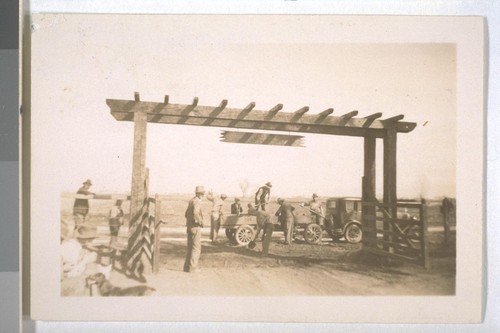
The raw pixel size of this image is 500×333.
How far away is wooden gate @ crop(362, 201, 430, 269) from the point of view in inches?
68.6

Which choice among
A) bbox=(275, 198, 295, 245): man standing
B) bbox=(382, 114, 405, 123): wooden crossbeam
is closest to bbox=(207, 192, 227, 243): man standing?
bbox=(275, 198, 295, 245): man standing

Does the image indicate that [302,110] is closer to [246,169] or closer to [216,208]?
[246,169]

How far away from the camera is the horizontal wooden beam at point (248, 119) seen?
5.68ft

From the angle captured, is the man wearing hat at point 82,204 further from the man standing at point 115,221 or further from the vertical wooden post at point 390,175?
the vertical wooden post at point 390,175

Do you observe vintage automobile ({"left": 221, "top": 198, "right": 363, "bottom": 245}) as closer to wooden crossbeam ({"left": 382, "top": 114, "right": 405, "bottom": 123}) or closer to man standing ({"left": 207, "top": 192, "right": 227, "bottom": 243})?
man standing ({"left": 207, "top": 192, "right": 227, "bottom": 243})

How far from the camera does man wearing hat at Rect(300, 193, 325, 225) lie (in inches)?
68.3

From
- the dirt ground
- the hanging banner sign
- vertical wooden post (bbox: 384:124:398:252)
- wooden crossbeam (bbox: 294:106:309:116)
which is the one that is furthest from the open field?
wooden crossbeam (bbox: 294:106:309:116)

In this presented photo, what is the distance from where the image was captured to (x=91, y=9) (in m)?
1.74

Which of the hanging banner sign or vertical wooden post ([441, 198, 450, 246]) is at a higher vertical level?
the hanging banner sign

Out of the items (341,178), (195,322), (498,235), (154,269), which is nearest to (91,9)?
(154,269)

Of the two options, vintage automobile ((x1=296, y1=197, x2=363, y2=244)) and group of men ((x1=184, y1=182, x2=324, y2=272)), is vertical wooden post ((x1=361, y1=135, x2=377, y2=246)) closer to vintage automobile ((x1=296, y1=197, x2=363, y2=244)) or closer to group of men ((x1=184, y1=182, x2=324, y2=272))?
vintage automobile ((x1=296, y1=197, x2=363, y2=244))

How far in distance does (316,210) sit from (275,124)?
39cm

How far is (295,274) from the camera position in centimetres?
175

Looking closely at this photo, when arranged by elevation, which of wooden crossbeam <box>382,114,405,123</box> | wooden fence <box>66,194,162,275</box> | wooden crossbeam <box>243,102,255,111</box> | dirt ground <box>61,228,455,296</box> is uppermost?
wooden crossbeam <box>243,102,255,111</box>
